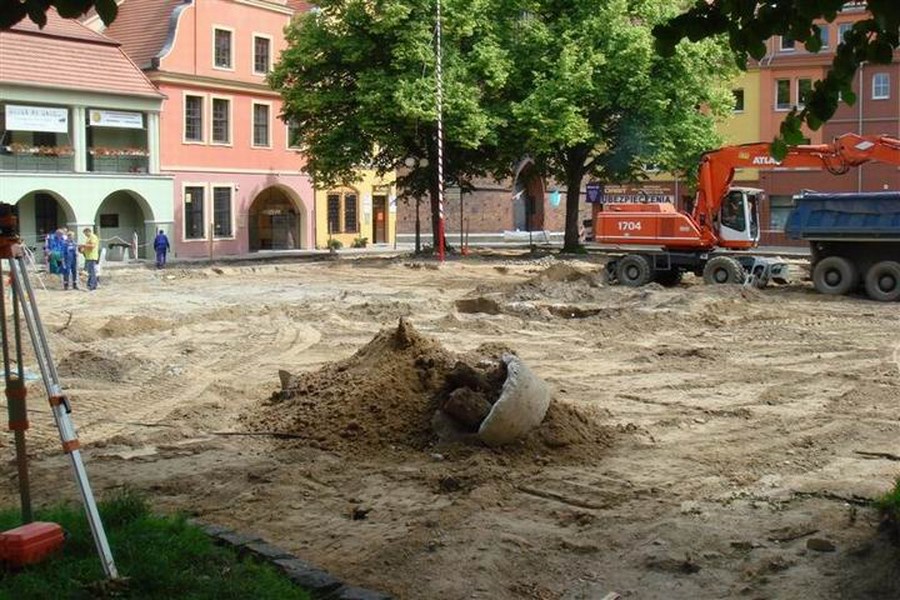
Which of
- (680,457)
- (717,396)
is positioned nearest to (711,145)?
(717,396)

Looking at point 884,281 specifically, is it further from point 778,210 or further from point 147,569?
point 778,210

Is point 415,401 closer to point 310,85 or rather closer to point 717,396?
point 717,396

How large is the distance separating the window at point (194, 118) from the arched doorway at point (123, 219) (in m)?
3.89

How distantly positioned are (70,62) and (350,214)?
56.8ft

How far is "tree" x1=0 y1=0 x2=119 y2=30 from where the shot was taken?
505cm

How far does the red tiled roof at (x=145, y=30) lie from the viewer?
47.1 meters

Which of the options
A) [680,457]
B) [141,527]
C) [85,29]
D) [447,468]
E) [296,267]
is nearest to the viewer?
[141,527]

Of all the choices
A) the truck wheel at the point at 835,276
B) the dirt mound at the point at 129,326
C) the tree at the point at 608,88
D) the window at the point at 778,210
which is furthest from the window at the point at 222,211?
the truck wheel at the point at 835,276

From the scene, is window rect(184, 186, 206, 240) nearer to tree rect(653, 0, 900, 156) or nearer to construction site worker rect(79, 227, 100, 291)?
construction site worker rect(79, 227, 100, 291)

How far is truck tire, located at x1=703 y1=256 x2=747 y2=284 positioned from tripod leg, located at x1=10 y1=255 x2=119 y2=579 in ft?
75.5

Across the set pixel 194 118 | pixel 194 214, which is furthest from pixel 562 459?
pixel 194 118

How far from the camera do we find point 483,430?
981cm

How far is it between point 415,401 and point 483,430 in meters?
1.29

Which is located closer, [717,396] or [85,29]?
[717,396]
